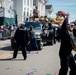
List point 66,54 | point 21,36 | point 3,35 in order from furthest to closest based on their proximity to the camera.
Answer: point 3,35
point 21,36
point 66,54

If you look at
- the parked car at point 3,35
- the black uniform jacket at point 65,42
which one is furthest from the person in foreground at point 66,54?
the parked car at point 3,35

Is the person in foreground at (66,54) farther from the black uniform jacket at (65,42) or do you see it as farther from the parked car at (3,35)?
the parked car at (3,35)

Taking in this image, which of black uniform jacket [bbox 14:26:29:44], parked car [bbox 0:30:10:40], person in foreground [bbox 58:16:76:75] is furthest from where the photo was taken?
parked car [bbox 0:30:10:40]

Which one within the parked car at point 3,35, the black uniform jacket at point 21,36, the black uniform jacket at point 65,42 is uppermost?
the black uniform jacket at point 65,42

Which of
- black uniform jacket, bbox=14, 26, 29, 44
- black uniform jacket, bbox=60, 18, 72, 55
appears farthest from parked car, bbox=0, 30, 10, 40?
black uniform jacket, bbox=60, 18, 72, 55

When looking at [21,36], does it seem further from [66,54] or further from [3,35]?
[3,35]

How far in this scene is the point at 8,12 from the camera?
49.8 meters

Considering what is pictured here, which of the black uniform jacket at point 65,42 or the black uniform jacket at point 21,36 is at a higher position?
the black uniform jacket at point 65,42

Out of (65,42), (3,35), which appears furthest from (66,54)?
(3,35)

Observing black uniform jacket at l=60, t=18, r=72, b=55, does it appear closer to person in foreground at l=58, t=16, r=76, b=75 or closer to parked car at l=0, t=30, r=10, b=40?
person in foreground at l=58, t=16, r=76, b=75

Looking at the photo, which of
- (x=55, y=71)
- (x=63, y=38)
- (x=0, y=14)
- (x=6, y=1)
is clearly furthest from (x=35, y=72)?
(x=6, y=1)

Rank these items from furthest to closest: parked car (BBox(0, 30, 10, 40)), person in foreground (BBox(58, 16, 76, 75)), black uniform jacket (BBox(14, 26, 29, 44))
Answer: parked car (BBox(0, 30, 10, 40)) < black uniform jacket (BBox(14, 26, 29, 44)) < person in foreground (BBox(58, 16, 76, 75))

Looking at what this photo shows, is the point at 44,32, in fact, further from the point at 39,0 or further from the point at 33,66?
the point at 39,0

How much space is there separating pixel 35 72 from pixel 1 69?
1475 mm
